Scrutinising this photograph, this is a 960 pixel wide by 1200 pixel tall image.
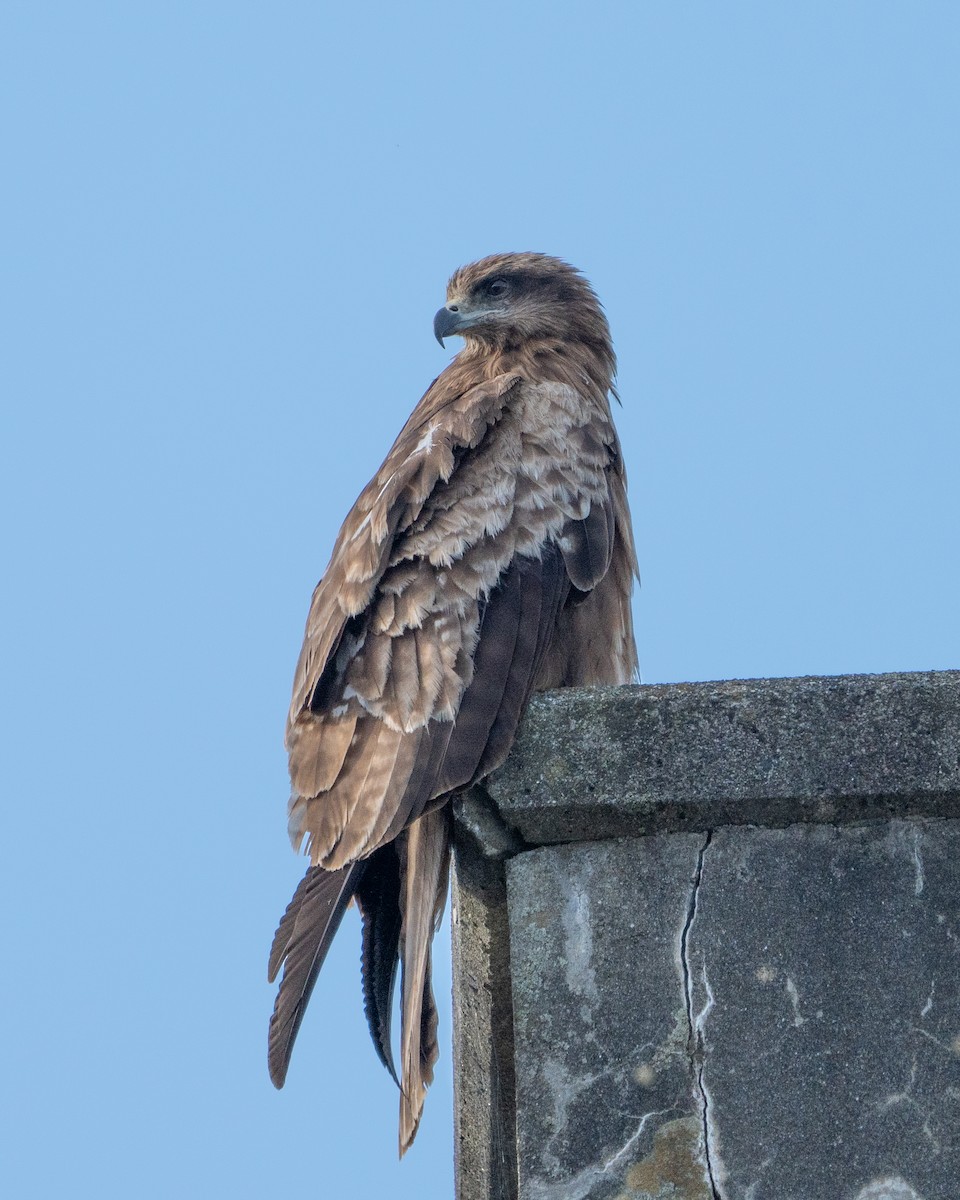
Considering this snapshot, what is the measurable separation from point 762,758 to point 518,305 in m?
3.05

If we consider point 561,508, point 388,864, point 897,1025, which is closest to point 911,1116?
point 897,1025

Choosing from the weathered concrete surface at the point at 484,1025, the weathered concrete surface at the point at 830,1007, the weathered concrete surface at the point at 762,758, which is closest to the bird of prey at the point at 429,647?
the weathered concrete surface at the point at 484,1025

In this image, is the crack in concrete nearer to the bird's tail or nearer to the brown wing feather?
the brown wing feather

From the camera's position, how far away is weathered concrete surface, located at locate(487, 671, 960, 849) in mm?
3410

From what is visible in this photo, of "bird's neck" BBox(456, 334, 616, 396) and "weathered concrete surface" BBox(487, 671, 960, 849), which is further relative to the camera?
"bird's neck" BBox(456, 334, 616, 396)

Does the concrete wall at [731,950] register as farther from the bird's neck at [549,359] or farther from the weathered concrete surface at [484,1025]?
the bird's neck at [549,359]

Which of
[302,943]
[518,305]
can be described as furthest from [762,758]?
[518,305]

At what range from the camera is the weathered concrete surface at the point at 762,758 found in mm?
3410

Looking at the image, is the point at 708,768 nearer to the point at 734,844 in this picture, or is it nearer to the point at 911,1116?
the point at 734,844

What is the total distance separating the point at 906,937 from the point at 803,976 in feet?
0.75

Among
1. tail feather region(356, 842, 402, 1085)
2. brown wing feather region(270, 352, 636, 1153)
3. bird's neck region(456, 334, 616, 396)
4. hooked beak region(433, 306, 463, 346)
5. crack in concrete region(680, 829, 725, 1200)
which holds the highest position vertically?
hooked beak region(433, 306, 463, 346)

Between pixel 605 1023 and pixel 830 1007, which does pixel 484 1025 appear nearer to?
pixel 605 1023

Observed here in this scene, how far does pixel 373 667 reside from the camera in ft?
13.7

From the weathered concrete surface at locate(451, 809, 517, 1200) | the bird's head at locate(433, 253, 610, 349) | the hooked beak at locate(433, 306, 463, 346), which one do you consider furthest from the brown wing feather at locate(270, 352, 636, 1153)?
the hooked beak at locate(433, 306, 463, 346)
